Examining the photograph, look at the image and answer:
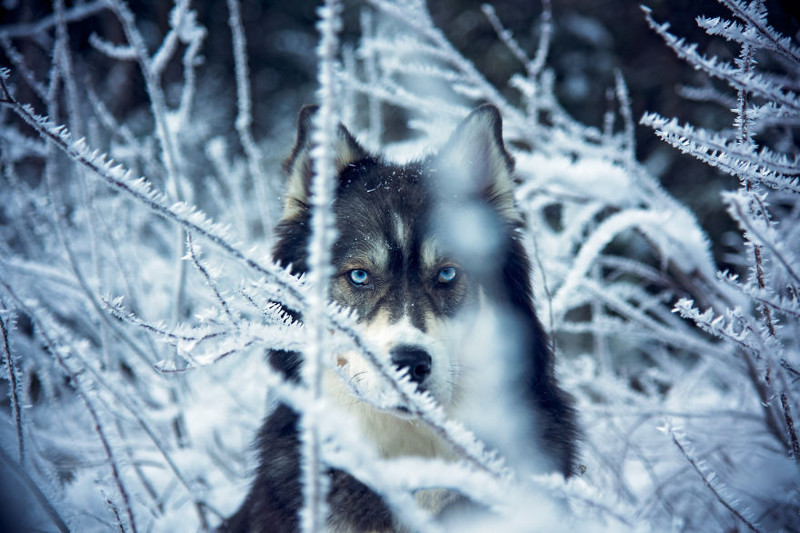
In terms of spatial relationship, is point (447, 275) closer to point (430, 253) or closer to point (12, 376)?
point (430, 253)

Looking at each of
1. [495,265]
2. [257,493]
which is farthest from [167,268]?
[495,265]

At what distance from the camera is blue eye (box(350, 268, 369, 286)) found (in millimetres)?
2383

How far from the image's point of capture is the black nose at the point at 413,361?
1.84 m

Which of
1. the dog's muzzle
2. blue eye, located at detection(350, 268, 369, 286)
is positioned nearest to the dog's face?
blue eye, located at detection(350, 268, 369, 286)

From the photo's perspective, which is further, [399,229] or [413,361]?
[399,229]

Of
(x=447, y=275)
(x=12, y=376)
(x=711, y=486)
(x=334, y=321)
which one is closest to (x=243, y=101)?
(x=447, y=275)

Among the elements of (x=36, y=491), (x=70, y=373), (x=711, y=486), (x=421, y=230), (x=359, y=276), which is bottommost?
(x=711, y=486)

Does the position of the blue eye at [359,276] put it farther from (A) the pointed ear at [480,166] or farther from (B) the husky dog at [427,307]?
(A) the pointed ear at [480,166]

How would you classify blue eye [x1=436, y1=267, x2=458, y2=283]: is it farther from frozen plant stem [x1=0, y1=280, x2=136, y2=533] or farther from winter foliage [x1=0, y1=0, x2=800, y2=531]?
frozen plant stem [x1=0, y1=280, x2=136, y2=533]

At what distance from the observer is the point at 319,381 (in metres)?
0.95

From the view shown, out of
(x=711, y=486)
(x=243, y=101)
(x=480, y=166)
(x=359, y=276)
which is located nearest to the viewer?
(x=711, y=486)

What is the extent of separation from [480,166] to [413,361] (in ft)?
4.13

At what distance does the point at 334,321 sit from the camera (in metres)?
1.14

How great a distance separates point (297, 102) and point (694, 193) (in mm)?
7916
